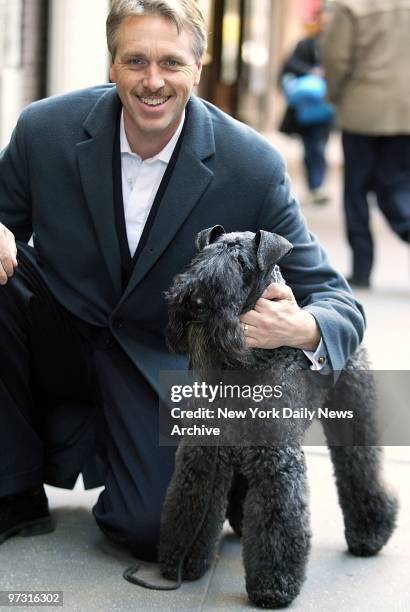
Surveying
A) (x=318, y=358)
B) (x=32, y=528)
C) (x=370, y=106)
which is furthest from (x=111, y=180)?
(x=370, y=106)

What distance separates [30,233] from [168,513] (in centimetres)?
121

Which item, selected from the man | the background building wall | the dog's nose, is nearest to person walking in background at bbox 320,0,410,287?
the background building wall

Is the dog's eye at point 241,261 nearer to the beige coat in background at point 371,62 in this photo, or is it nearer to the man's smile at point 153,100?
the man's smile at point 153,100

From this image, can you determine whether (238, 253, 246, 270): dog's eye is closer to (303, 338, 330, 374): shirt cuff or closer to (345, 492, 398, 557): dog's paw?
(303, 338, 330, 374): shirt cuff

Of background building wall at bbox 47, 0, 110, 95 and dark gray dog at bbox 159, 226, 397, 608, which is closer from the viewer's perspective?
dark gray dog at bbox 159, 226, 397, 608

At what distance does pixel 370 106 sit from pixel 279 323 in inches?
194

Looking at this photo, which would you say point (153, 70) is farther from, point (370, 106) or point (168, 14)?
point (370, 106)

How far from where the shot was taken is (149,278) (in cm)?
378

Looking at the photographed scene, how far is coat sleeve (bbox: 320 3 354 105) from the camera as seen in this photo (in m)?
7.89

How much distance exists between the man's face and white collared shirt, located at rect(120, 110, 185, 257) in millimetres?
128

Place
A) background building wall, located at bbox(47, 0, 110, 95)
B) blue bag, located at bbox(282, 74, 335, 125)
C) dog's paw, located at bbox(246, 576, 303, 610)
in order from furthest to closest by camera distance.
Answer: blue bag, located at bbox(282, 74, 335, 125)
background building wall, located at bbox(47, 0, 110, 95)
dog's paw, located at bbox(246, 576, 303, 610)

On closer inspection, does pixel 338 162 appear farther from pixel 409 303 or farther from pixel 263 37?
pixel 409 303

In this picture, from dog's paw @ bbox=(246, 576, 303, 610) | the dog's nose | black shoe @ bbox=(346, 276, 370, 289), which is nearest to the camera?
the dog's nose

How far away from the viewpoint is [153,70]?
11.7ft
